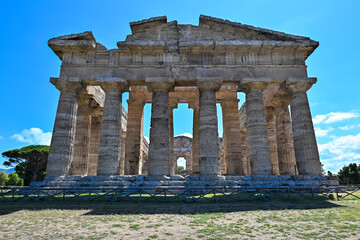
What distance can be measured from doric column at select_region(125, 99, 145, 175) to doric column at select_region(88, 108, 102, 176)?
139 inches

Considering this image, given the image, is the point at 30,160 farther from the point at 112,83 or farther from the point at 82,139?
the point at 112,83

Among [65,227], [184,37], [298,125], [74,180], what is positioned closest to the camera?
[65,227]

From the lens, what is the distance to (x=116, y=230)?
20.2 ft

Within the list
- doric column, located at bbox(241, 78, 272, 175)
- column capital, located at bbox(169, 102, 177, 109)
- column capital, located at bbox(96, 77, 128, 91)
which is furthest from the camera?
column capital, located at bbox(169, 102, 177, 109)

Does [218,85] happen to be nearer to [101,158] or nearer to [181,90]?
[181,90]

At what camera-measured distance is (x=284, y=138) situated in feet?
67.5

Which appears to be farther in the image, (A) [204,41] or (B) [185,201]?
(A) [204,41]

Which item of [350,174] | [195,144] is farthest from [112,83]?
[350,174]

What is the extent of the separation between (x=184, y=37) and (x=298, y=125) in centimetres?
1052

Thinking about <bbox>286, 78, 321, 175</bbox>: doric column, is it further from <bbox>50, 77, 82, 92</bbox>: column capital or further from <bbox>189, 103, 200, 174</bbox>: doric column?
<bbox>50, 77, 82, 92</bbox>: column capital

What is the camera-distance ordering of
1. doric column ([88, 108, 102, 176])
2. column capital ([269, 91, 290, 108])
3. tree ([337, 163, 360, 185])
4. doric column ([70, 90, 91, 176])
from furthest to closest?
1. tree ([337, 163, 360, 185])
2. doric column ([88, 108, 102, 176])
3. column capital ([269, 91, 290, 108])
4. doric column ([70, 90, 91, 176])

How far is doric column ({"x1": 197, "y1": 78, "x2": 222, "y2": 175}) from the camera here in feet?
51.0

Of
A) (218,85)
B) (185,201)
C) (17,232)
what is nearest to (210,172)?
(185,201)

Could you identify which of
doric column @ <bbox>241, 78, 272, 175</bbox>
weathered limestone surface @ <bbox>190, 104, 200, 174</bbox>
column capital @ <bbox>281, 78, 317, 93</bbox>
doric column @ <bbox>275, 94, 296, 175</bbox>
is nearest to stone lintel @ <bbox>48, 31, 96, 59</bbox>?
weathered limestone surface @ <bbox>190, 104, 200, 174</bbox>
